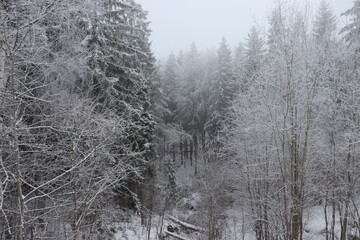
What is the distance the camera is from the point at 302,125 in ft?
25.7

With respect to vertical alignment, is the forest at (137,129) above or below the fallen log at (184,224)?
above

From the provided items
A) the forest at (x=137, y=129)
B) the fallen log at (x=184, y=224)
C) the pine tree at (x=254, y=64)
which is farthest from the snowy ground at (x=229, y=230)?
the pine tree at (x=254, y=64)

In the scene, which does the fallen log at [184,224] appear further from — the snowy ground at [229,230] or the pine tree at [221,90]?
the pine tree at [221,90]

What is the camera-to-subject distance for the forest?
15.2 feet

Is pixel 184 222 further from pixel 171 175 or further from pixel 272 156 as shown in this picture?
pixel 272 156

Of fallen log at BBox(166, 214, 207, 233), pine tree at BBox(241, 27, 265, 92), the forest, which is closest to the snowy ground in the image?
the forest

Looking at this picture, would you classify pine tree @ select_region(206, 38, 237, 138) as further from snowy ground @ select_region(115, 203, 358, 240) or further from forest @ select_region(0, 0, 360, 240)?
snowy ground @ select_region(115, 203, 358, 240)

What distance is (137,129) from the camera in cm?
1321

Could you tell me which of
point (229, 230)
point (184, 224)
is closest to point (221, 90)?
point (184, 224)

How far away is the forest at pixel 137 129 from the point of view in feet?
15.2

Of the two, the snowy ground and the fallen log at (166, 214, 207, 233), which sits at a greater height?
the snowy ground

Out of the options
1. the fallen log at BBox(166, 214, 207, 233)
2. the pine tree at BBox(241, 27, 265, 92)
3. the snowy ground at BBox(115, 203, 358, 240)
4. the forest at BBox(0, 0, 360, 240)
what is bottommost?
the fallen log at BBox(166, 214, 207, 233)

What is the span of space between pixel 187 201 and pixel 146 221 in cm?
785

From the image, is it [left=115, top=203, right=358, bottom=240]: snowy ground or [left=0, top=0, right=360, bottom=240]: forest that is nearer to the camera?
[left=0, top=0, right=360, bottom=240]: forest
